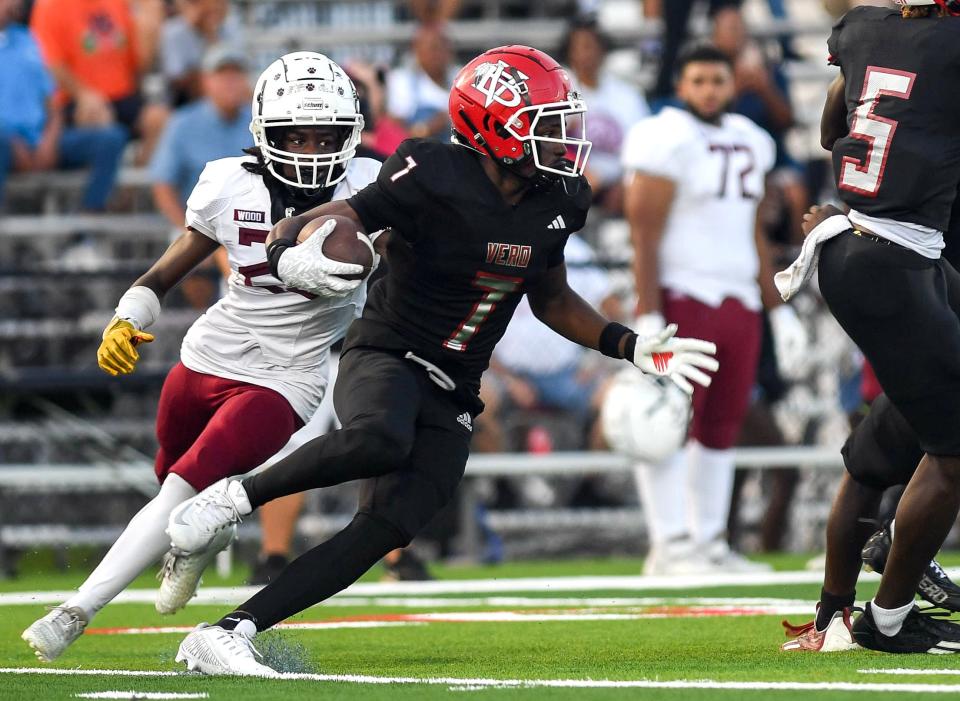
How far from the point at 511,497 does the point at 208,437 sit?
525 centimetres

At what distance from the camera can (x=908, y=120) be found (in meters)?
4.64

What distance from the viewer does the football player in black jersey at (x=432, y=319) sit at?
179 inches

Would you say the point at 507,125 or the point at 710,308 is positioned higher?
the point at 507,125

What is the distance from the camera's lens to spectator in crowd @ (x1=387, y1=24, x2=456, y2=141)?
10648 mm

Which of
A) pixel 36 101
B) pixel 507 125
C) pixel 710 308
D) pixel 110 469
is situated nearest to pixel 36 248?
pixel 36 101

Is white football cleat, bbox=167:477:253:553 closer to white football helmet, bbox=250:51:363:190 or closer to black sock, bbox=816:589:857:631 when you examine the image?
white football helmet, bbox=250:51:363:190

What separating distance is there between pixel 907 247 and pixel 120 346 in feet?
7.23

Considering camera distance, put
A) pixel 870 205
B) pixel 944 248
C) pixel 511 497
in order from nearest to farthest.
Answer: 1. pixel 870 205
2. pixel 944 248
3. pixel 511 497

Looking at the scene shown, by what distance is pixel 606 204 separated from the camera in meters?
11.0

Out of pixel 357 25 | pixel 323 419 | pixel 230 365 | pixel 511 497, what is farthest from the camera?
pixel 357 25

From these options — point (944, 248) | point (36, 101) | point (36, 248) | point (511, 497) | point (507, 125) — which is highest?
point (507, 125)

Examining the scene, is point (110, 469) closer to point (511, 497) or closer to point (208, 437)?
point (511, 497)

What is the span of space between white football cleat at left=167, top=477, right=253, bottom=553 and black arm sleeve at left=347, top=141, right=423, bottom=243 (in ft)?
2.62

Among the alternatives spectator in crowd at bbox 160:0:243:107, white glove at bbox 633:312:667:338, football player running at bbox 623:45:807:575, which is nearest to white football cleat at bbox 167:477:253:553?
white glove at bbox 633:312:667:338
